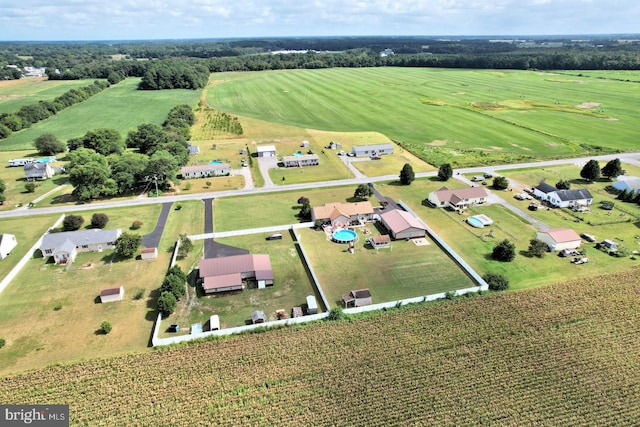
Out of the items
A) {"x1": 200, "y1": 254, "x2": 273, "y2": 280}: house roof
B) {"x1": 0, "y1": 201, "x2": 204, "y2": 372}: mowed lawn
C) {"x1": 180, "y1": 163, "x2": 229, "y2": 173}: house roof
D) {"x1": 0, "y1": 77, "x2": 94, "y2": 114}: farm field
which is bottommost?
{"x1": 0, "y1": 201, "x2": 204, "y2": 372}: mowed lawn

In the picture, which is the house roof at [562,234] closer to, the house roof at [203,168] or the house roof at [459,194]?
the house roof at [459,194]

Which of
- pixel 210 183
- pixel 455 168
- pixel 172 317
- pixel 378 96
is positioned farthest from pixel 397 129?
pixel 172 317

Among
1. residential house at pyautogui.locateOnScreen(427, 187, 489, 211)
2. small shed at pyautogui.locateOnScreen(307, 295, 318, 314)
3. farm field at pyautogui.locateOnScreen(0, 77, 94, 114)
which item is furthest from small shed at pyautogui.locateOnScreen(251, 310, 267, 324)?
farm field at pyautogui.locateOnScreen(0, 77, 94, 114)

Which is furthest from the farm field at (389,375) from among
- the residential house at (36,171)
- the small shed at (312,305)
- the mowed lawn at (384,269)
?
the residential house at (36,171)

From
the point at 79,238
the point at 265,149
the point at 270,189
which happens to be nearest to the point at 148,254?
the point at 79,238

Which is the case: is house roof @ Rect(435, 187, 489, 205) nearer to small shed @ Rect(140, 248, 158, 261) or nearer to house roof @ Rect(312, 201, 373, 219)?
house roof @ Rect(312, 201, 373, 219)
